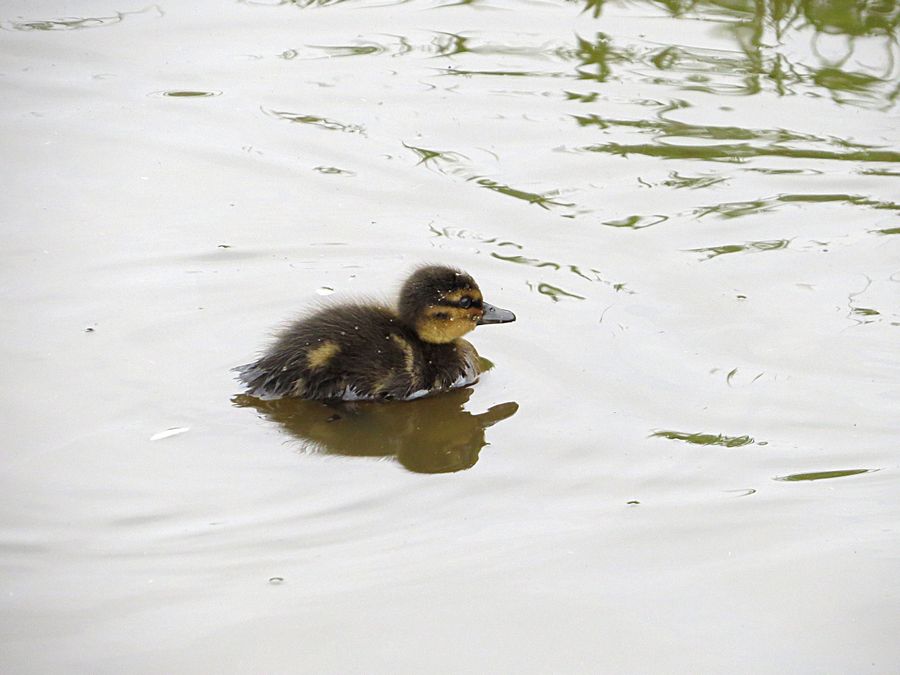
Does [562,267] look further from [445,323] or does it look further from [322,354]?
[322,354]

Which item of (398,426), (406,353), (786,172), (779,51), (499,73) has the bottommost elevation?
(398,426)

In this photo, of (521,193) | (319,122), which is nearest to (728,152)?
(521,193)

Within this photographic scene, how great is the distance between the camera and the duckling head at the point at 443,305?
4758 millimetres

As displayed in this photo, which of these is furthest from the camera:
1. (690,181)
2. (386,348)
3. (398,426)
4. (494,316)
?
(690,181)

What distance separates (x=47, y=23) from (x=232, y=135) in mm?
1903

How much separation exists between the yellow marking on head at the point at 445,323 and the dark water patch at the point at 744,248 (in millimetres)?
1222

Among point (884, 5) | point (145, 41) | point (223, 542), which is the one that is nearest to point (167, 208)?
point (145, 41)

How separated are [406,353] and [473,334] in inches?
21.9

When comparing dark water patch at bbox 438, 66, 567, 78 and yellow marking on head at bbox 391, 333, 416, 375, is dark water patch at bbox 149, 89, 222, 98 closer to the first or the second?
dark water patch at bbox 438, 66, 567, 78

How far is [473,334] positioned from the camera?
5.21 m

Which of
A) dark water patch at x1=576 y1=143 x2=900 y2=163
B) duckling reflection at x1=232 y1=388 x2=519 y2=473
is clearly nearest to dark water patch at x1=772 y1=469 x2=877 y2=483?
duckling reflection at x1=232 y1=388 x2=519 y2=473

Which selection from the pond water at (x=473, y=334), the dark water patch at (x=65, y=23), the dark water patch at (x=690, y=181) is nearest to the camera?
the pond water at (x=473, y=334)

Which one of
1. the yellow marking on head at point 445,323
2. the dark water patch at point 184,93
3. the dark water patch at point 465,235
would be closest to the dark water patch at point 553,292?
the dark water patch at point 465,235

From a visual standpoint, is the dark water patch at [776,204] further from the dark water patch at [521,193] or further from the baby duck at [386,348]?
the baby duck at [386,348]
